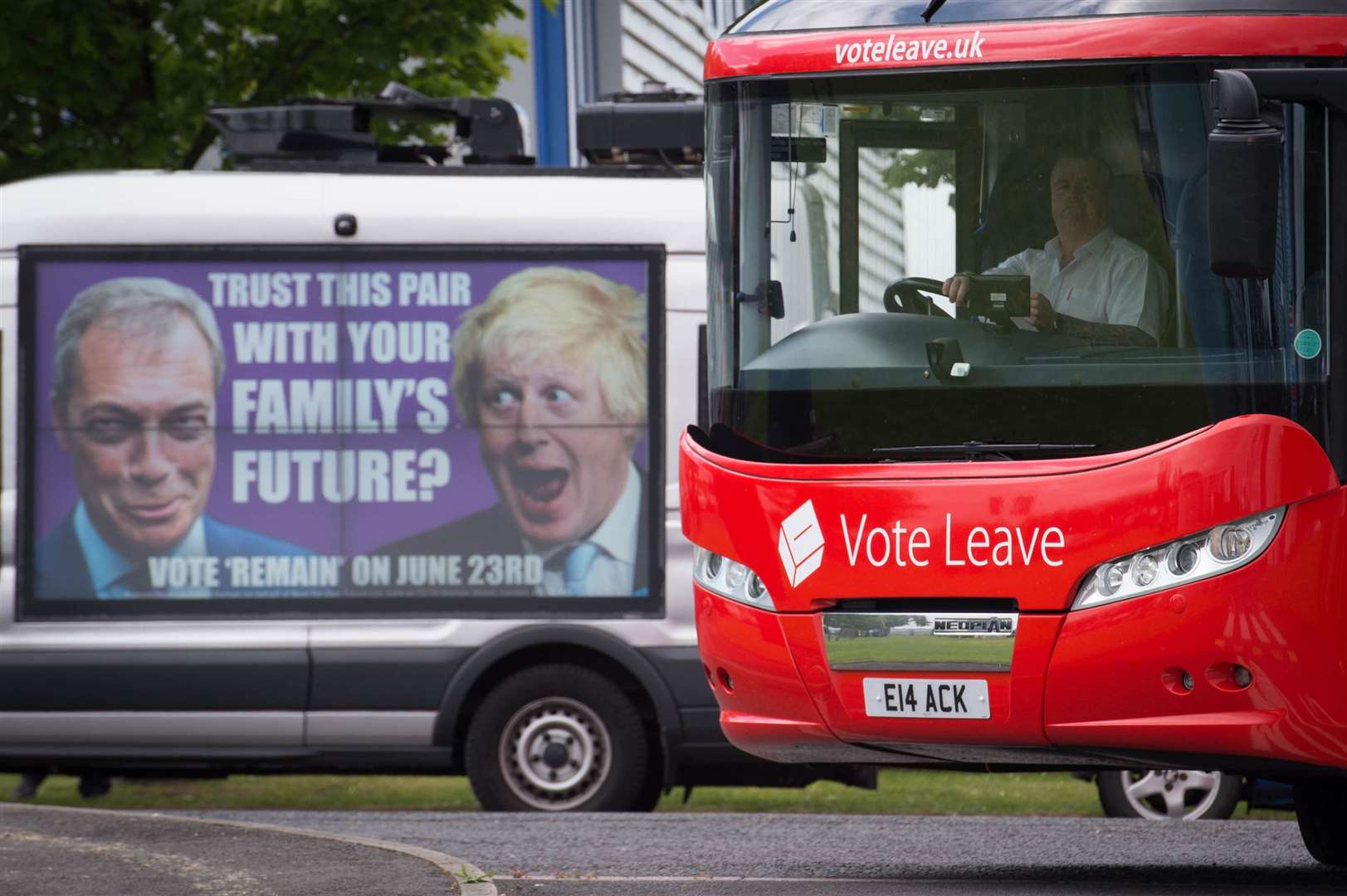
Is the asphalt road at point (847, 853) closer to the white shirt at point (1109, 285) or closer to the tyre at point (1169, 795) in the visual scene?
the tyre at point (1169, 795)

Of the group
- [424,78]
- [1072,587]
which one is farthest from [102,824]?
[424,78]

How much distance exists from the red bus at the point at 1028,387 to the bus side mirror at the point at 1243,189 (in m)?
0.01

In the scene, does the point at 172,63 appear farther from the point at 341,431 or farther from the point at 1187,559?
the point at 1187,559

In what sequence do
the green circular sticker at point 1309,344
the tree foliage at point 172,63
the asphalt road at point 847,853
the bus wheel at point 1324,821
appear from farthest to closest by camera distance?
the tree foliage at point 172,63 < the bus wheel at point 1324,821 < the asphalt road at point 847,853 < the green circular sticker at point 1309,344

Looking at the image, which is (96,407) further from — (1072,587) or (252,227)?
(1072,587)

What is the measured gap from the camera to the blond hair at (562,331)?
1145 cm

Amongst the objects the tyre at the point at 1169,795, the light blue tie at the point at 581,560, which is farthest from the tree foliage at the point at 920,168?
the tyre at the point at 1169,795

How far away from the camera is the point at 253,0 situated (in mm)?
14242

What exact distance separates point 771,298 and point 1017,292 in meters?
0.84

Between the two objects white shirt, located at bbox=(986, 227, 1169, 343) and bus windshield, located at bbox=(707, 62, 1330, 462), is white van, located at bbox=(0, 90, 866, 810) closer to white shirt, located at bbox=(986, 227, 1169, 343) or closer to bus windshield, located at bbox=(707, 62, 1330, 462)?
bus windshield, located at bbox=(707, 62, 1330, 462)

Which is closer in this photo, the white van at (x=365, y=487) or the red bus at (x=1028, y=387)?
the red bus at (x=1028, y=387)

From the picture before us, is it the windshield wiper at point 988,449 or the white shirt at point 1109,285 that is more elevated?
the white shirt at point 1109,285

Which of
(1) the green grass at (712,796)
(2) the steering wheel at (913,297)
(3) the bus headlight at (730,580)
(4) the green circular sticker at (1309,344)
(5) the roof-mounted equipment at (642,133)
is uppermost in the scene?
(5) the roof-mounted equipment at (642,133)

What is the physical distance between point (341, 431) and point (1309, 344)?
5478mm
